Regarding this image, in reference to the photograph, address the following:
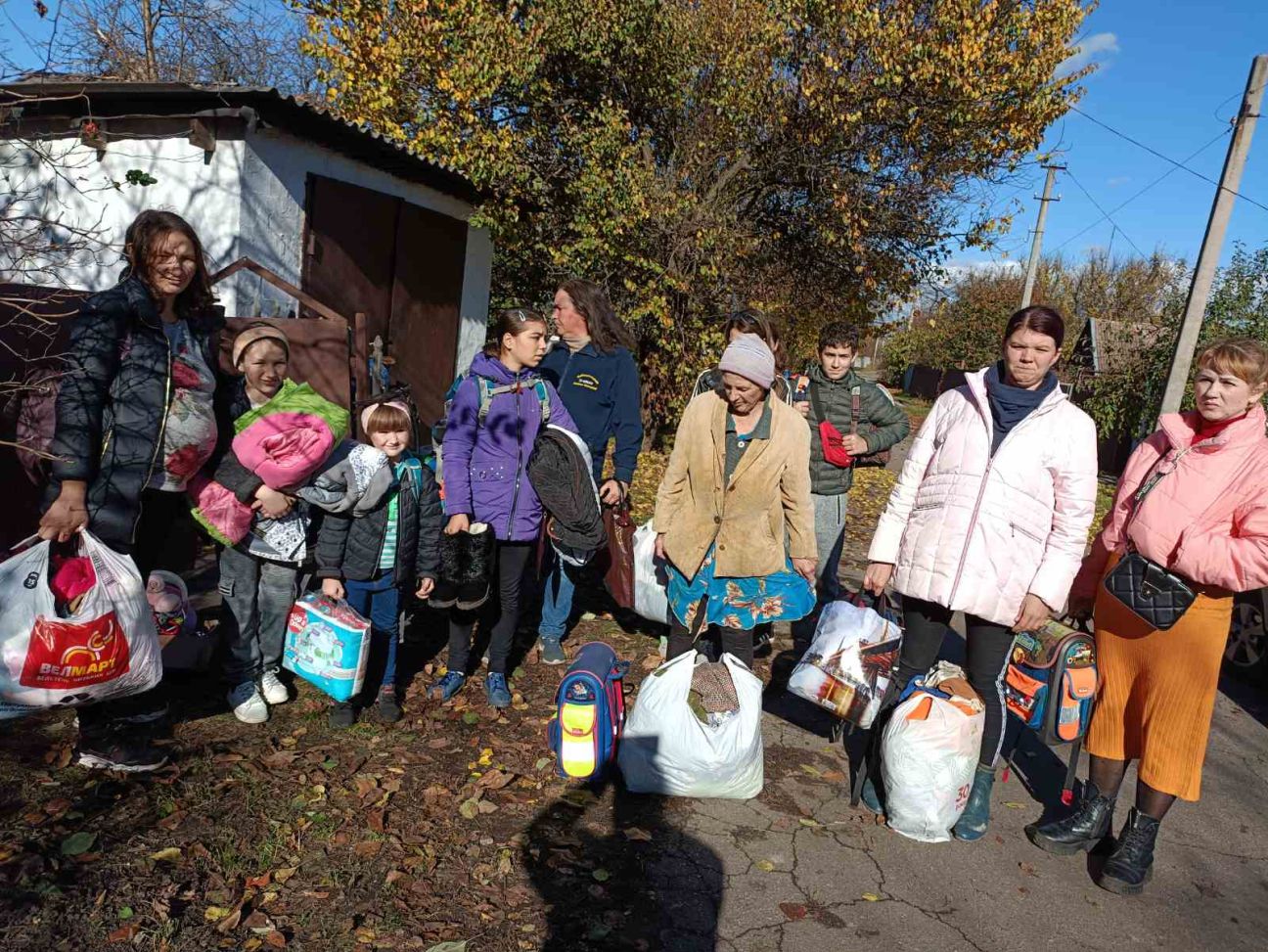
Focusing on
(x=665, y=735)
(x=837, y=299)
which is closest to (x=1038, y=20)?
(x=837, y=299)

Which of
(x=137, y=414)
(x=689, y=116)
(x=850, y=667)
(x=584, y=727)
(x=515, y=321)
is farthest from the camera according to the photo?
(x=689, y=116)

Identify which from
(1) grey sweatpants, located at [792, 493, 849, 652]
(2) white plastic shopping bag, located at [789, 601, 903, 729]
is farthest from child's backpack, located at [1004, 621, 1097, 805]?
(1) grey sweatpants, located at [792, 493, 849, 652]

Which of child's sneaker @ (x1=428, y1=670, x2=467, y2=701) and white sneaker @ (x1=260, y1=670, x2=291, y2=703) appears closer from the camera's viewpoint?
white sneaker @ (x1=260, y1=670, x2=291, y2=703)

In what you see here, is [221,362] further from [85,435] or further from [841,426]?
[841,426]

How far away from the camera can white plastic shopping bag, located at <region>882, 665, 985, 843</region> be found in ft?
10.8

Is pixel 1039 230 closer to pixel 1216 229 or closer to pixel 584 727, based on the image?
pixel 1216 229

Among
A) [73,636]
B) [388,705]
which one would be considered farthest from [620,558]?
[73,636]

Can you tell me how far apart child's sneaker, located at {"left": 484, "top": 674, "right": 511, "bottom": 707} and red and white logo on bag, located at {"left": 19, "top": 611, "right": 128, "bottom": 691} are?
173cm

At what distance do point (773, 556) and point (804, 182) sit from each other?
31.7ft

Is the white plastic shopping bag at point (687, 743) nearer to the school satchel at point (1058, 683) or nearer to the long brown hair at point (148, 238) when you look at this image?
the school satchel at point (1058, 683)

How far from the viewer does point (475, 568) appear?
4.07m

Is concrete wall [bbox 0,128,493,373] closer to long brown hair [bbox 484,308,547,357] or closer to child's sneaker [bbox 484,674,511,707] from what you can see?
long brown hair [bbox 484,308,547,357]

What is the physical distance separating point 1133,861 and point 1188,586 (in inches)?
43.7

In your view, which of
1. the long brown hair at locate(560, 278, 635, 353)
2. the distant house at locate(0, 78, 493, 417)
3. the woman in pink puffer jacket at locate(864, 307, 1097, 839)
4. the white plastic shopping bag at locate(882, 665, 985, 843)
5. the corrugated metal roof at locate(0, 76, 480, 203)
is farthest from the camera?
the distant house at locate(0, 78, 493, 417)
